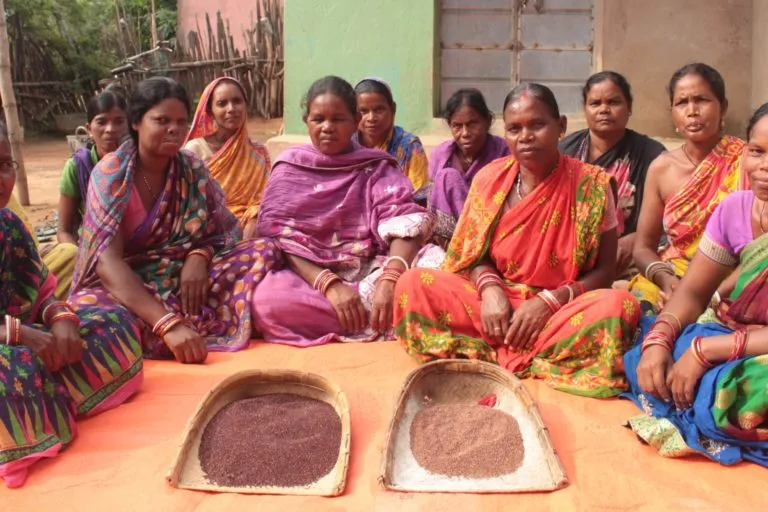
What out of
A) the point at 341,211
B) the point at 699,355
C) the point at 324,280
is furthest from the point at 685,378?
the point at 341,211

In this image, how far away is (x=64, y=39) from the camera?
16.5 m

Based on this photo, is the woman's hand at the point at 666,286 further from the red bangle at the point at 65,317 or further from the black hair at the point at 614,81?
the red bangle at the point at 65,317

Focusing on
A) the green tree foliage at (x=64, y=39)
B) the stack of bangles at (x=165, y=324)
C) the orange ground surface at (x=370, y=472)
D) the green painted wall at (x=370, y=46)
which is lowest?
the orange ground surface at (x=370, y=472)

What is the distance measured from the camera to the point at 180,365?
3.76m

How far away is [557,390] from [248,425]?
53.4 inches

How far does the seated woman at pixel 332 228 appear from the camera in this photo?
4129 millimetres

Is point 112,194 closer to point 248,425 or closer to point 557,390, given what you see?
point 248,425

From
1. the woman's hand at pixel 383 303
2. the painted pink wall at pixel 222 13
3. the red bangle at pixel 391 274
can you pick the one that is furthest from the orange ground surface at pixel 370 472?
the painted pink wall at pixel 222 13

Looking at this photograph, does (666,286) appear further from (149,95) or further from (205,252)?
(149,95)

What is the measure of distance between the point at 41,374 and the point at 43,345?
4.4 inches

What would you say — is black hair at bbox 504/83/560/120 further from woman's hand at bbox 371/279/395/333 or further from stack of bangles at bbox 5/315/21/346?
stack of bangles at bbox 5/315/21/346

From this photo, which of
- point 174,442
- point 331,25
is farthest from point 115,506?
point 331,25

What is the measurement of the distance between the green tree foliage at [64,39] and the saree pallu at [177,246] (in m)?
13.4

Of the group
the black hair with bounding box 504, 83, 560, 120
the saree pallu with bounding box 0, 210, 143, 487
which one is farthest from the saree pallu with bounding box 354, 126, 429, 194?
the saree pallu with bounding box 0, 210, 143, 487
